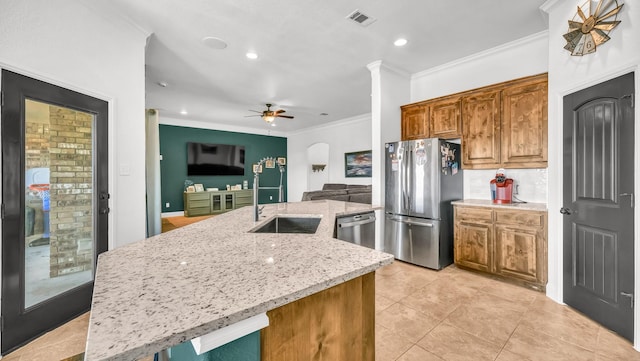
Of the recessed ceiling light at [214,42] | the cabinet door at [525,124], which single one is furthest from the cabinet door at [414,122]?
the recessed ceiling light at [214,42]

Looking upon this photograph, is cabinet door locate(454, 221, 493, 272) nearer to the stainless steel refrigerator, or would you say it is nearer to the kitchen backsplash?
the stainless steel refrigerator

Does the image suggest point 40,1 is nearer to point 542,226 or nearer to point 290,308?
point 290,308

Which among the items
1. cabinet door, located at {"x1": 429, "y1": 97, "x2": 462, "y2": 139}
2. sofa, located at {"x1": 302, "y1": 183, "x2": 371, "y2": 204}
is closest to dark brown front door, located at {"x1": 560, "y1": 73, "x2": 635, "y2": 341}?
cabinet door, located at {"x1": 429, "y1": 97, "x2": 462, "y2": 139}

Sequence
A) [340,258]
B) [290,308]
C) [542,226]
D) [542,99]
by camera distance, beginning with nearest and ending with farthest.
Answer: [290,308], [340,258], [542,226], [542,99]


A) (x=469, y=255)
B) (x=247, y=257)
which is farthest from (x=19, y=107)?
(x=469, y=255)

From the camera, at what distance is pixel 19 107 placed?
1919 millimetres

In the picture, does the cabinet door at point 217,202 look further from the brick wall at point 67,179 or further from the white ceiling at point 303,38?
the brick wall at point 67,179

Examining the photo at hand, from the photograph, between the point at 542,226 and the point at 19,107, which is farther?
the point at 542,226

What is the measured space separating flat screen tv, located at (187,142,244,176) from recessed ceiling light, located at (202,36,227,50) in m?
4.93

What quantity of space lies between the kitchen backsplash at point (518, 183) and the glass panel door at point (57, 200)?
4244 mm

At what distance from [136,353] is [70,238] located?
253 centimetres

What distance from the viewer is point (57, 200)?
7.30 feet

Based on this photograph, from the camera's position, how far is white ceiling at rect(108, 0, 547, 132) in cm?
257

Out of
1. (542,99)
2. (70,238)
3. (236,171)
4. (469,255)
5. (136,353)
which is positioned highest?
(542,99)
